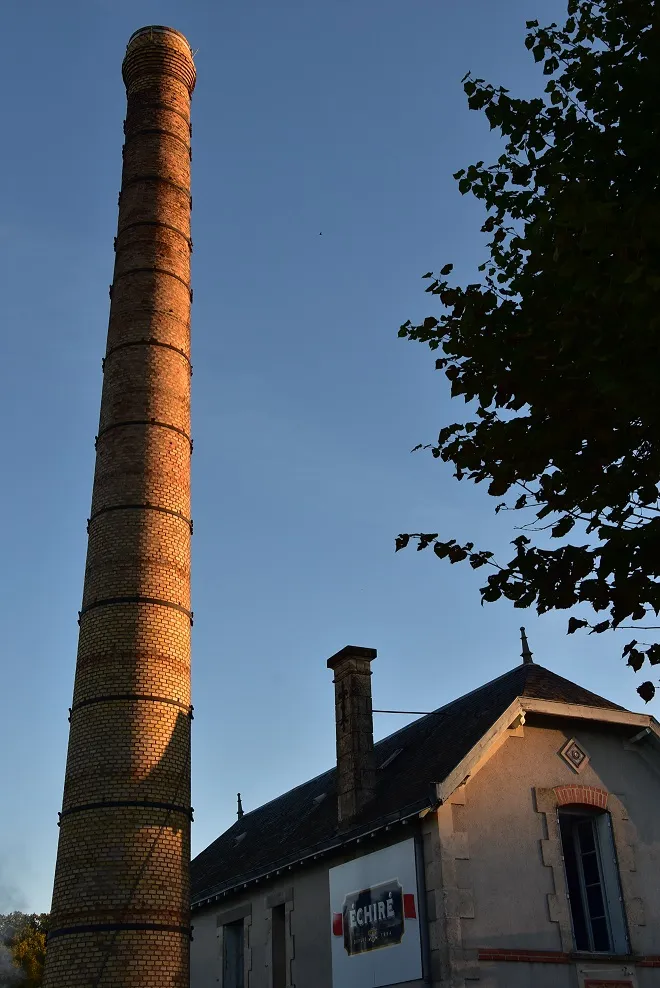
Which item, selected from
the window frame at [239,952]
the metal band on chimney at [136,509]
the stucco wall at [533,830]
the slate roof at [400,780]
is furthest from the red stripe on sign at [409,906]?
the metal band on chimney at [136,509]

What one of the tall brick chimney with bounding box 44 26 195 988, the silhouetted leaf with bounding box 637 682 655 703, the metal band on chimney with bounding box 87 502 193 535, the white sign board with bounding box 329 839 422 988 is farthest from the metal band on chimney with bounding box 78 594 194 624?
the silhouetted leaf with bounding box 637 682 655 703

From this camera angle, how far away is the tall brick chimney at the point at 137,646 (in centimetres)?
1555

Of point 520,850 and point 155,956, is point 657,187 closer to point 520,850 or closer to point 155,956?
point 520,850

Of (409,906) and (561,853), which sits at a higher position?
(561,853)

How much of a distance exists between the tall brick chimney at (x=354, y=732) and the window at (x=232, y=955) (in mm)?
4438

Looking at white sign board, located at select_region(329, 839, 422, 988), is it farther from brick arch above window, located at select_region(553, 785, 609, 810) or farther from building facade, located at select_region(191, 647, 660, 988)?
brick arch above window, located at select_region(553, 785, 609, 810)

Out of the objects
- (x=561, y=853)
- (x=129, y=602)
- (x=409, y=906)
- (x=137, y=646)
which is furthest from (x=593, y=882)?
(x=129, y=602)

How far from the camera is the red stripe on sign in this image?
1520cm

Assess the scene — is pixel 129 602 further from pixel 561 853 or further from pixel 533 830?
pixel 561 853

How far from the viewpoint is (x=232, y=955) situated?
67.1 ft

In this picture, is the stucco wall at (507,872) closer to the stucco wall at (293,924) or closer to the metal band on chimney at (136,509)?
the stucco wall at (293,924)

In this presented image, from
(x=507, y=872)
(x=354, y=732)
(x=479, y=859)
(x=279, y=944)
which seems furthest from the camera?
(x=279, y=944)

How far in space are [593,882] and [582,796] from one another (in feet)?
4.73

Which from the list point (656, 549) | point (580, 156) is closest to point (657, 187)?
point (580, 156)
